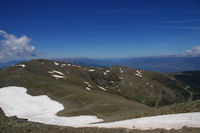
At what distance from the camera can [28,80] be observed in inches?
3012

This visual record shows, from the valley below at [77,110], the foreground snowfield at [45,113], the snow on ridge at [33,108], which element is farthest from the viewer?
the snow on ridge at [33,108]

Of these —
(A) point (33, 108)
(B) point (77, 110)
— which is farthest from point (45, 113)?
(B) point (77, 110)

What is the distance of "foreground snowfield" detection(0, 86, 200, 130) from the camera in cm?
2199

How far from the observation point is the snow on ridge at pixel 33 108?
4025 cm

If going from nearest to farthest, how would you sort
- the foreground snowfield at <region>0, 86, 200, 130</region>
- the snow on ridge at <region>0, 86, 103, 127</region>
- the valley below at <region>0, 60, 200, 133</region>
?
the foreground snowfield at <region>0, 86, 200, 130</region>
the valley below at <region>0, 60, 200, 133</region>
the snow on ridge at <region>0, 86, 103, 127</region>

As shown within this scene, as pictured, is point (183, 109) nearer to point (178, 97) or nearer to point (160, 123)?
point (160, 123)

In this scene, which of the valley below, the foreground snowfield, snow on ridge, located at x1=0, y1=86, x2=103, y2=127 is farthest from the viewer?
snow on ridge, located at x1=0, y1=86, x2=103, y2=127

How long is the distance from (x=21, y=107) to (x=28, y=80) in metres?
26.8

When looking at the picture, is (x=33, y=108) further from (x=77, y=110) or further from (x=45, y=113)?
(x=77, y=110)

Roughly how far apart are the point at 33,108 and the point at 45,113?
696 cm

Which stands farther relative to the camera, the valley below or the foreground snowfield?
the valley below

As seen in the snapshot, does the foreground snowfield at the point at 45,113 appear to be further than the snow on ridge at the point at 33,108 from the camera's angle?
No

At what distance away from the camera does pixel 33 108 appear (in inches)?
2031

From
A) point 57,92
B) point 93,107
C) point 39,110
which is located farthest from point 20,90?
point 93,107
